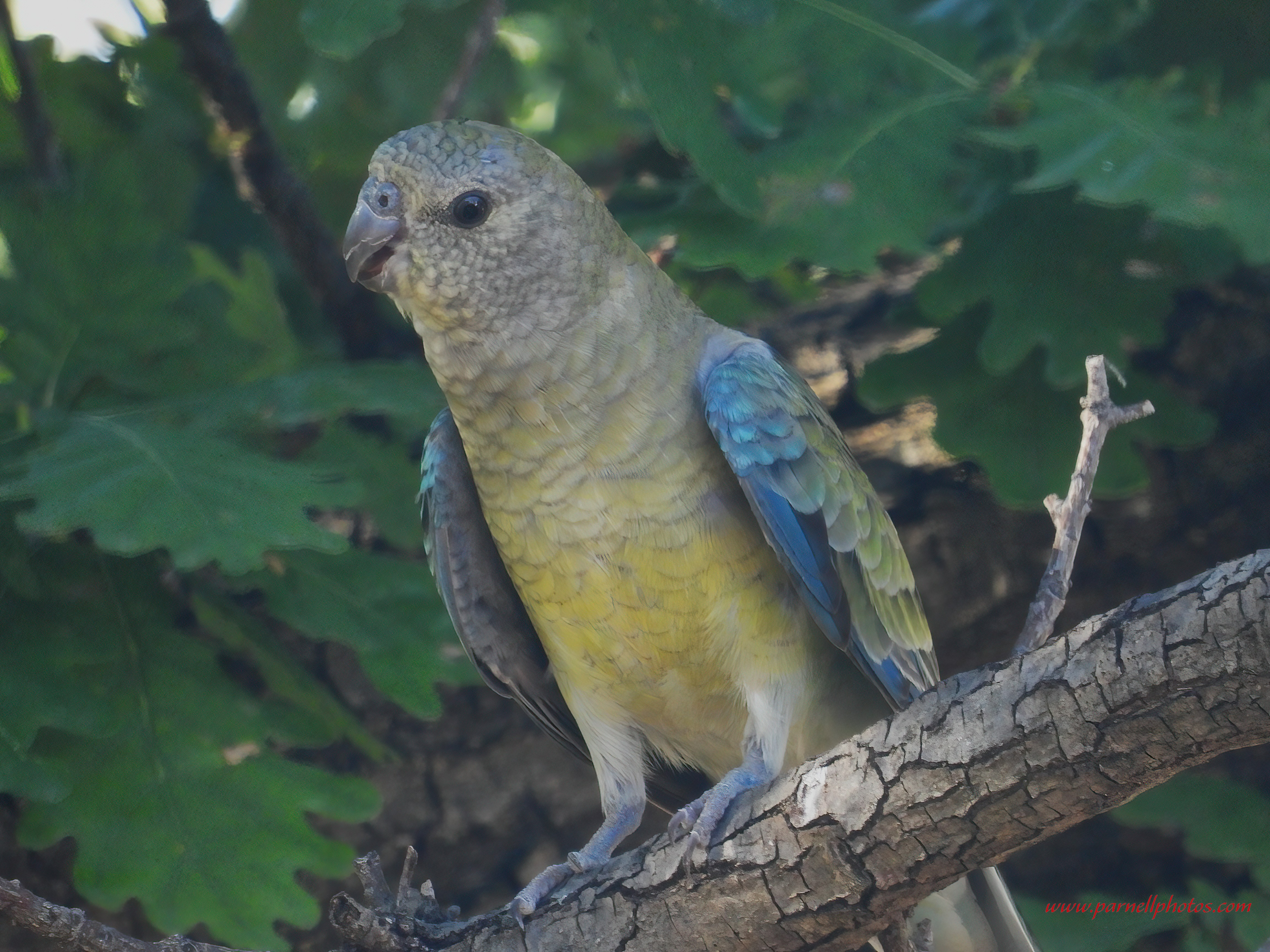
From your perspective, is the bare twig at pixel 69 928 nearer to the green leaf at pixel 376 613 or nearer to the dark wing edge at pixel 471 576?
the green leaf at pixel 376 613

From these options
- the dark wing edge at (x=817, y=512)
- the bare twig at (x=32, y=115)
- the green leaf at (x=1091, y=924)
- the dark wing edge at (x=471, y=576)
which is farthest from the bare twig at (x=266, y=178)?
the green leaf at (x=1091, y=924)

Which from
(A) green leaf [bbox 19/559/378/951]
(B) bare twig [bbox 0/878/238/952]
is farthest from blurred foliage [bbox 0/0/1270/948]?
→ (B) bare twig [bbox 0/878/238/952]

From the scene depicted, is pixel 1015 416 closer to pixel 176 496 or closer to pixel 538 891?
pixel 538 891

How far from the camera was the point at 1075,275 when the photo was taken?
3.48 metres

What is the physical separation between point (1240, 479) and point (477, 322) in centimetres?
295

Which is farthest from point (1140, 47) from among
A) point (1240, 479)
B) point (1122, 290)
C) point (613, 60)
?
point (613, 60)

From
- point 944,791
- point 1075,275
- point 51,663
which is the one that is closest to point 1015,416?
point 1075,275

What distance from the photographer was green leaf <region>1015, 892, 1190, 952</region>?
370cm

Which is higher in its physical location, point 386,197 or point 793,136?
point 386,197

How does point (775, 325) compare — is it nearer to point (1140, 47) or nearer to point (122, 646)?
point (1140, 47)

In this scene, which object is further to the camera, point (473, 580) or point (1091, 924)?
point (1091, 924)

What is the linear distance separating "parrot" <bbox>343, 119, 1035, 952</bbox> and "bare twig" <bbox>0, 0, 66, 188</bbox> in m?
1.43

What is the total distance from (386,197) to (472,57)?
132 centimetres

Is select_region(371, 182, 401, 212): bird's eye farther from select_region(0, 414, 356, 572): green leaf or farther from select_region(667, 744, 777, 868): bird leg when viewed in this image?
select_region(667, 744, 777, 868): bird leg
